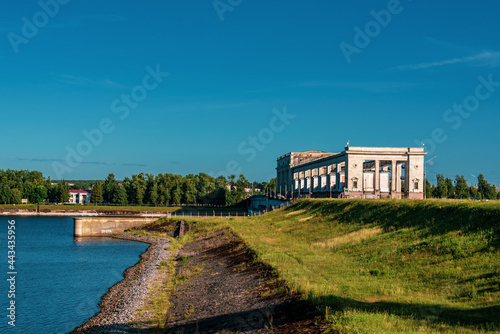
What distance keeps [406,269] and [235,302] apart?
1028 centimetres

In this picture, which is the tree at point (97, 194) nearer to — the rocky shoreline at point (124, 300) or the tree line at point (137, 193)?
the tree line at point (137, 193)

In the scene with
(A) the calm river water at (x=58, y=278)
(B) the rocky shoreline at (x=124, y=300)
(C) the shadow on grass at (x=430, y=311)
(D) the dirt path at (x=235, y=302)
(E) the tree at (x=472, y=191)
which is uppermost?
(E) the tree at (x=472, y=191)

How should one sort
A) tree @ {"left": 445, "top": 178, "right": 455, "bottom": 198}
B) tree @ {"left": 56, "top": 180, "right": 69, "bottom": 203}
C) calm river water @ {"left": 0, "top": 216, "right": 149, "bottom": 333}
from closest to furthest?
calm river water @ {"left": 0, "top": 216, "right": 149, "bottom": 333}, tree @ {"left": 445, "top": 178, "right": 455, "bottom": 198}, tree @ {"left": 56, "top": 180, "right": 69, "bottom": 203}

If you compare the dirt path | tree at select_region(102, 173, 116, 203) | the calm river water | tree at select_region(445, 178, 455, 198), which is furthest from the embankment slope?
tree at select_region(102, 173, 116, 203)

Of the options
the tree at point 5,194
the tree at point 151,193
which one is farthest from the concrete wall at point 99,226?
the tree at point 5,194

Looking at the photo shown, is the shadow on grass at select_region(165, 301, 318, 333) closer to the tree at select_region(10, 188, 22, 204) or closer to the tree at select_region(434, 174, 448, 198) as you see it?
the tree at select_region(434, 174, 448, 198)

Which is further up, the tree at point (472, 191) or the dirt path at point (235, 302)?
the tree at point (472, 191)

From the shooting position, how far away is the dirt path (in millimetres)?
20406

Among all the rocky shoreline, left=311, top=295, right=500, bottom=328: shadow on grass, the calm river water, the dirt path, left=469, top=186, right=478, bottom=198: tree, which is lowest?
the calm river water

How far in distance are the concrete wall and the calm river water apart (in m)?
7.91

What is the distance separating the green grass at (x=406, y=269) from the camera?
17016 mm

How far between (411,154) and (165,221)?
58946 millimetres

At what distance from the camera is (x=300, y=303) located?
21.3m

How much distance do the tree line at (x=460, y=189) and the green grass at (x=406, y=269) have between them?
91619 millimetres
